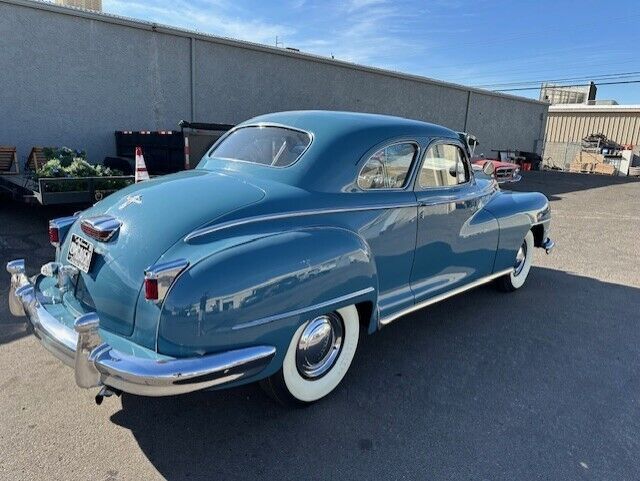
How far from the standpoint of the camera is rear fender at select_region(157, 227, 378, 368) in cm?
213

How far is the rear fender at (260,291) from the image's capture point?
2.13m

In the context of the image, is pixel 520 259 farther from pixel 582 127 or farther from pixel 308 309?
pixel 582 127

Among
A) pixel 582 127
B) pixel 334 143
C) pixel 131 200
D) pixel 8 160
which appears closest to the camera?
pixel 131 200

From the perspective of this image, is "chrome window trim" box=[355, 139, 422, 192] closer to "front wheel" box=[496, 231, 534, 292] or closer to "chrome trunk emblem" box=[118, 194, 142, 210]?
"chrome trunk emblem" box=[118, 194, 142, 210]

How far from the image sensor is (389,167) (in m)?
3.32

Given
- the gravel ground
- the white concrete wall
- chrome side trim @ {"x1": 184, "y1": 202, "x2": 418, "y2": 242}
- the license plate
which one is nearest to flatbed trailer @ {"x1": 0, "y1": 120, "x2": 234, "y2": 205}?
the white concrete wall

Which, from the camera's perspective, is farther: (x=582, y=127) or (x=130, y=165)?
(x=582, y=127)

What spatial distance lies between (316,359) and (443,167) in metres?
1.93

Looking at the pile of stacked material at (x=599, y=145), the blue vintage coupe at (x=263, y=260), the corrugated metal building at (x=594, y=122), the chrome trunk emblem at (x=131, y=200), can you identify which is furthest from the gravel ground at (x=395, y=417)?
the corrugated metal building at (x=594, y=122)

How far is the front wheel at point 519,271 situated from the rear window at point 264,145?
2.88 m

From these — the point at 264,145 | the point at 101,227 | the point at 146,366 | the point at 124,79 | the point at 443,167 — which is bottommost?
the point at 146,366

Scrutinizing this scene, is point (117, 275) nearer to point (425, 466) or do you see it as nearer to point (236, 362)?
point (236, 362)

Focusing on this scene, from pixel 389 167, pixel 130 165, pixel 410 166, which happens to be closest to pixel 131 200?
pixel 389 167

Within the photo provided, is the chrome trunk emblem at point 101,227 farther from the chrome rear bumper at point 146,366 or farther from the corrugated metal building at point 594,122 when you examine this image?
the corrugated metal building at point 594,122
